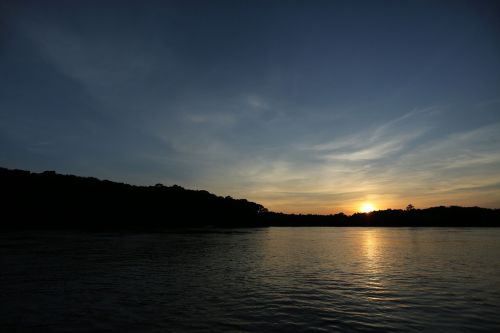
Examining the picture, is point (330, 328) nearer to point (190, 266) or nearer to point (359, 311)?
point (359, 311)

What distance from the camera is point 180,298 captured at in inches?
983

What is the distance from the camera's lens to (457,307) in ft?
76.3

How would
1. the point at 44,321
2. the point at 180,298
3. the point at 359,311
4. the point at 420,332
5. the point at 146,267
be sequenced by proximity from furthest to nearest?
the point at 146,267, the point at 180,298, the point at 359,311, the point at 44,321, the point at 420,332

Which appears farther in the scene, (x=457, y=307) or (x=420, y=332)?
(x=457, y=307)

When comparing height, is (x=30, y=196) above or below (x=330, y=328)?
above

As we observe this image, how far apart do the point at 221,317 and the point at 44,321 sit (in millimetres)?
9655

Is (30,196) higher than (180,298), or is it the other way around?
(30,196)

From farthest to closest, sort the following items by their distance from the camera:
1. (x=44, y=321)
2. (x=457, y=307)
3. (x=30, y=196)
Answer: (x=30, y=196)
(x=457, y=307)
(x=44, y=321)

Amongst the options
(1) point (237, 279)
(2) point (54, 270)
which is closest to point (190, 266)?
(1) point (237, 279)

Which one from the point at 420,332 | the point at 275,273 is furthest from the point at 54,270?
the point at 420,332

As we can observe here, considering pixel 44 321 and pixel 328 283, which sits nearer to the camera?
pixel 44 321

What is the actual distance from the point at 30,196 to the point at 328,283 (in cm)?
21067

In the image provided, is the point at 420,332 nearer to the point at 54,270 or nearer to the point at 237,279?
the point at 237,279

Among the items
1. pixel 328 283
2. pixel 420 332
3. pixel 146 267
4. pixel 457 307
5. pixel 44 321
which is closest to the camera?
pixel 420 332
